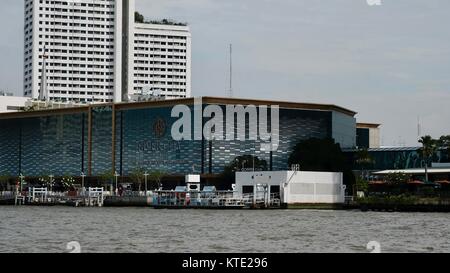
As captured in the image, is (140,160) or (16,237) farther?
(140,160)

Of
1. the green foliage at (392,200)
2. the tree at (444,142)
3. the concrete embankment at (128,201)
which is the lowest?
the concrete embankment at (128,201)

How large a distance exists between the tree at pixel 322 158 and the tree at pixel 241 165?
246 inches

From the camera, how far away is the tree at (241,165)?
17850 centimetres

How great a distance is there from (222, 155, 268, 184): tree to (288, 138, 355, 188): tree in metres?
6.26

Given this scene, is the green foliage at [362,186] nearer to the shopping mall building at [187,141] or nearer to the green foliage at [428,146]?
the green foliage at [428,146]

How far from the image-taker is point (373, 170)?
7308 inches

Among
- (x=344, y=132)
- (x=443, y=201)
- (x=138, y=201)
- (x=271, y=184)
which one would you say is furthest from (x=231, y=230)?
(x=344, y=132)

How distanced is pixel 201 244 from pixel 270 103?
138m

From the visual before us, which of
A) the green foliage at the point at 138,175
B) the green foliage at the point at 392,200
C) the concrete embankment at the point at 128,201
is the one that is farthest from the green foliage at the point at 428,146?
the green foliage at the point at 138,175

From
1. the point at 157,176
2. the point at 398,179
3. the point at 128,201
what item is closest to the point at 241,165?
the point at 157,176

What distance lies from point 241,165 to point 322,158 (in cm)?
1627

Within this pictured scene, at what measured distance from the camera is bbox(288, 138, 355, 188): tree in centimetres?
17338

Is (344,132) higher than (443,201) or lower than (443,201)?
higher
